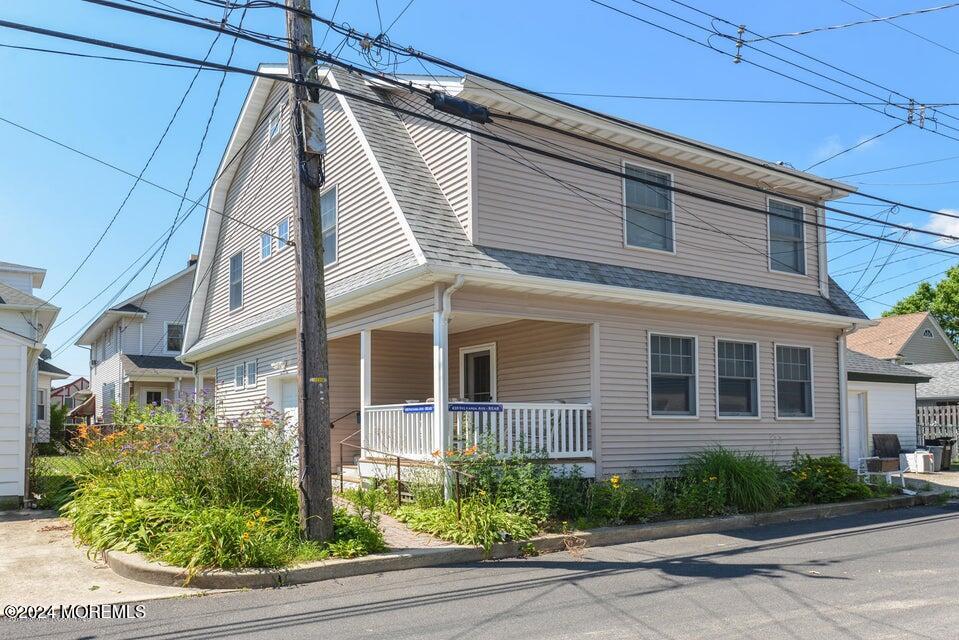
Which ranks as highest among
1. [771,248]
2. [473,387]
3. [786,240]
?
[786,240]

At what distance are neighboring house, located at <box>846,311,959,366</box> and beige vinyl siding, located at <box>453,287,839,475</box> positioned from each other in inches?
793

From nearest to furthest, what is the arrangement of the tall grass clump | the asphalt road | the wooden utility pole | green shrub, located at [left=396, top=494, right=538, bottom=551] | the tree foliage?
the asphalt road
the tall grass clump
the wooden utility pole
green shrub, located at [left=396, top=494, right=538, bottom=551]
the tree foliage

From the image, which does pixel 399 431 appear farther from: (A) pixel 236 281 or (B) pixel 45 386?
(B) pixel 45 386

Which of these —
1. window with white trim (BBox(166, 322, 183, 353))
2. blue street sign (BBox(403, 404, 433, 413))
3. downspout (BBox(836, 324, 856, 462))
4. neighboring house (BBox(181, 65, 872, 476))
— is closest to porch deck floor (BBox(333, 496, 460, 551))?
neighboring house (BBox(181, 65, 872, 476))

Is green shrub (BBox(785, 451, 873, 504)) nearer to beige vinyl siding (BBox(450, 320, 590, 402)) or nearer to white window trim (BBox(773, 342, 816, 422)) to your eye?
white window trim (BBox(773, 342, 816, 422))

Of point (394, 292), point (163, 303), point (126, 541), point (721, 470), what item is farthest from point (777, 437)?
point (163, 303)

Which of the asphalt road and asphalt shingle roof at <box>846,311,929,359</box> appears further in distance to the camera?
asphalt shingle roof at <box>846,311,929,359</box>

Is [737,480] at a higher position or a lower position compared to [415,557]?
higher

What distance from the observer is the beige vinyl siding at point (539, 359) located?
1341 centimetres

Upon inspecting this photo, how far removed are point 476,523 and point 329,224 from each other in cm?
732

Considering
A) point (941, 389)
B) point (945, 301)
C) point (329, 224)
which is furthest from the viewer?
point (945, 301)

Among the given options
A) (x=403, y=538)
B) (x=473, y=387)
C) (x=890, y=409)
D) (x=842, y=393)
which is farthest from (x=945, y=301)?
(x=403, y=538)

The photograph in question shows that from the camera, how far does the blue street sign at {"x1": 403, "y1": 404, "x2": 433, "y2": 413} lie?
38.4 feet

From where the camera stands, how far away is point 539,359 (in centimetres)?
1415
